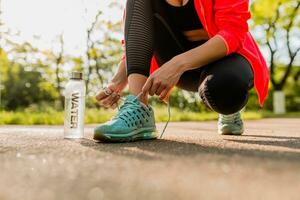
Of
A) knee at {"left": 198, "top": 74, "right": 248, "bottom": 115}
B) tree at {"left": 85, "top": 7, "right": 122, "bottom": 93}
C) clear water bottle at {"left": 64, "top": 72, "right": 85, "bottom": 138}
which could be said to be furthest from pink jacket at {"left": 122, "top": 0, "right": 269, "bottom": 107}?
tree at {"left": 85, "top": 7, "right": 122, "bottom": 93}

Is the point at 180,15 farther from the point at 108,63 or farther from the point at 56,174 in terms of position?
the point at 108,63

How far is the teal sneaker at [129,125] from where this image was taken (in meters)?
1.65

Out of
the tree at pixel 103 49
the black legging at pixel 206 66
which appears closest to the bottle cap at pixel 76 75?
the black legging at pixel 206 66

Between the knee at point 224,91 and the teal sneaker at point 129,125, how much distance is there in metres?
0.26

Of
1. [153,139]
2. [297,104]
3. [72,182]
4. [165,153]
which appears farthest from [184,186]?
[297,104]

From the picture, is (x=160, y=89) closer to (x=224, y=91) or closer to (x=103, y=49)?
(x=224, y=91)

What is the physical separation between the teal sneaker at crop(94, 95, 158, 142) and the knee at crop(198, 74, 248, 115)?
26 cm

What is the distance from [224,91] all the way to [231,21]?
0.95ft

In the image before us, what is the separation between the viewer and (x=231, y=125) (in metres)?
2.29

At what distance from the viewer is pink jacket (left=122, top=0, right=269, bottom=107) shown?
5.67 ft

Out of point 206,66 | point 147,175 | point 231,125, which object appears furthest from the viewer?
point 231,125

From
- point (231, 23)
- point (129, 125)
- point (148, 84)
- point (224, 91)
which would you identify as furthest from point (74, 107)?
point (231, 23)

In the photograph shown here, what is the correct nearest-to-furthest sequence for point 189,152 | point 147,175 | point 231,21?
point 147,175
point 189,152
point 231,21

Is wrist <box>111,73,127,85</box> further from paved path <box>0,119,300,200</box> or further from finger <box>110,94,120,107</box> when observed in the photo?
paved path <box>0,119,300,200</box>
